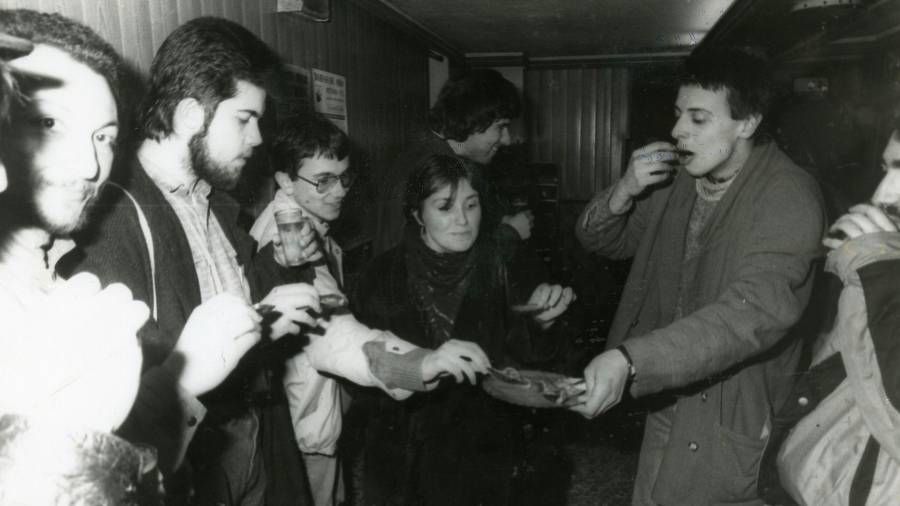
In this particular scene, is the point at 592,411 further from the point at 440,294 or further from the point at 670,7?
the point at 670,7

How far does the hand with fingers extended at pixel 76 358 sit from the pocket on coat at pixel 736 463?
49.8 inches

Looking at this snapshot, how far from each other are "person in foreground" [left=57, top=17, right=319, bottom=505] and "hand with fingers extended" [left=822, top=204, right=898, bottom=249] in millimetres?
953

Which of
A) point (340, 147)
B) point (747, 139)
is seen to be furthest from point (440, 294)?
point (747, 139)

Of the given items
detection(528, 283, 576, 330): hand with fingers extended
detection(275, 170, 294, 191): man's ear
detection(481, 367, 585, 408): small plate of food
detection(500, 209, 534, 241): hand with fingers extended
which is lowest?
detection(481, 367, 585, 408): small plate of food

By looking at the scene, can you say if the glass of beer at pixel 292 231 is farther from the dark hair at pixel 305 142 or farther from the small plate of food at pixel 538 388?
the dark hair at pixel 305 142

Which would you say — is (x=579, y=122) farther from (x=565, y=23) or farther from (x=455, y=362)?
(x=455, y=362)

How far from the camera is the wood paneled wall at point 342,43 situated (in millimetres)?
1214

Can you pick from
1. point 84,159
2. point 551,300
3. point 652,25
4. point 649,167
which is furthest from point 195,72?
point 652,25

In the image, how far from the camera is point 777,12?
228 centimetres

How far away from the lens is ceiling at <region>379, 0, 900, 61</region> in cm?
218

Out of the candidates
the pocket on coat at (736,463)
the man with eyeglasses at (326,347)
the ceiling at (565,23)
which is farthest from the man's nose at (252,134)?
the ceiling at (565,23)

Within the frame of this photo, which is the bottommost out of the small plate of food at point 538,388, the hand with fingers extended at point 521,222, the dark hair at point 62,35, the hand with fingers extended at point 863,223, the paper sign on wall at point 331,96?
the small plate of food at point 538,388

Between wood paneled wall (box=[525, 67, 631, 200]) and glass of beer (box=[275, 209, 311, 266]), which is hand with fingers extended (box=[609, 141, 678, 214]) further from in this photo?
wood paneled wall (box=[525, 67, 631, 200])

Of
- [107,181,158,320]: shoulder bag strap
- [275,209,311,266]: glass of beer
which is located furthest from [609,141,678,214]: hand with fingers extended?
[107,181,158,320]: shoulder bag strap
